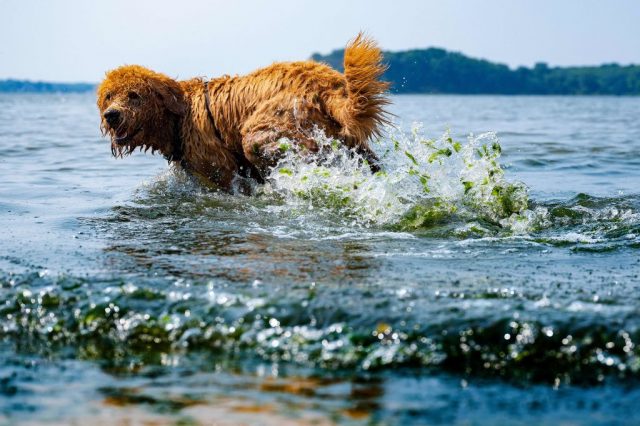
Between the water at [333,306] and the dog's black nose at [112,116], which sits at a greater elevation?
the dog's black nose at [112,116]

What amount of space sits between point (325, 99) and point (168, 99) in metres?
1.74

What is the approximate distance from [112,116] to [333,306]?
4724 mm

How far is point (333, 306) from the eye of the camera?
3.95m

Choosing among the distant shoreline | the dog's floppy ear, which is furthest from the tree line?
the dog's floppy ear

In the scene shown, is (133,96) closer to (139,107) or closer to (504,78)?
(139,107)

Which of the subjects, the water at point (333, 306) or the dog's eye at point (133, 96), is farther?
the dog's eye at point (133, 96)

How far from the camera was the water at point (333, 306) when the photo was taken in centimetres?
311

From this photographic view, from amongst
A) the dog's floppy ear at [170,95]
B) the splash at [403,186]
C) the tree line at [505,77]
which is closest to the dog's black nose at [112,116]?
the dog's floppy ear at [170,95]

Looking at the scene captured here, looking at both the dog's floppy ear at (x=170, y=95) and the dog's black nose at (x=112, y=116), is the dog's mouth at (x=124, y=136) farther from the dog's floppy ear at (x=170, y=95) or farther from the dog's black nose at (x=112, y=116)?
the dog's floppy ear at (x=170, y=95)

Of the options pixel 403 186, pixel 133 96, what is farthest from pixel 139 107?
pixel 403 186

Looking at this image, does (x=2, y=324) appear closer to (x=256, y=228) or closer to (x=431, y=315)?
(x=431, y=315)

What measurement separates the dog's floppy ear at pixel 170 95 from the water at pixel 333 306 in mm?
1196

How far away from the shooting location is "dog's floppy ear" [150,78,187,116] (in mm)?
8055

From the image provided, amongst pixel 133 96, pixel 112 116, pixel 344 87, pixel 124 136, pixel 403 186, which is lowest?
pixel 403 186
